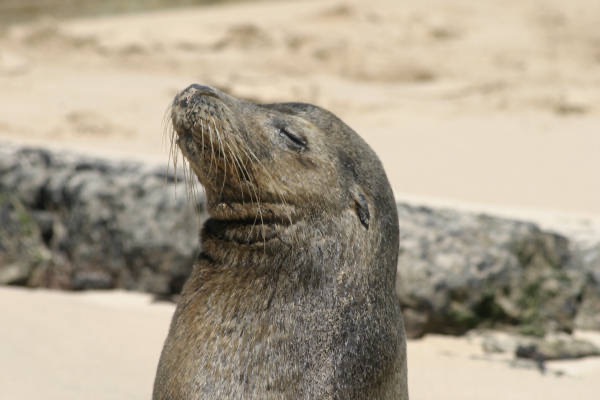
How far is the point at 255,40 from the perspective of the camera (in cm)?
1420

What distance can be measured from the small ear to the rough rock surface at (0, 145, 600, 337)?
1.90 metres

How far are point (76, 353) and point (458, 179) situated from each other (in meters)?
5.36

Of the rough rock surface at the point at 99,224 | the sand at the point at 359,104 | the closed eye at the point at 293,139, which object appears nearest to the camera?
the closed eye at the point at 293,139

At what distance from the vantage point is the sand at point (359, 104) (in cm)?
473

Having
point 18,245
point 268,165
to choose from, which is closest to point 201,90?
point 268,165

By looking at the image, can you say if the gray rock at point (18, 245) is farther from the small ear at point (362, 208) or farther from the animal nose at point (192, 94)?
the small ear at point (362, 208)

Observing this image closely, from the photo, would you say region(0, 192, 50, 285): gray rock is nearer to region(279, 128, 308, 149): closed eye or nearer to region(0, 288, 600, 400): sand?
region(0, 288, 600, 400): sand

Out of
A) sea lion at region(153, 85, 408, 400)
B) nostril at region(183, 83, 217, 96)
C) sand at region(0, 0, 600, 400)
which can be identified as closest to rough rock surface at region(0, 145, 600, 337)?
sand at region(0, 0, 600, 400)

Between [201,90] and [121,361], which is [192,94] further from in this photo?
[121,361]

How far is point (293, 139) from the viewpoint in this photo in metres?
3.22

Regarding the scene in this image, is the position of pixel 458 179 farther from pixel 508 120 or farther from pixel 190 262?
pixel 190 262

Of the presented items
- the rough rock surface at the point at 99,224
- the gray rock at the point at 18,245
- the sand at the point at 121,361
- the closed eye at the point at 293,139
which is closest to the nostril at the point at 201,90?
the closed eye at the point at 293,139

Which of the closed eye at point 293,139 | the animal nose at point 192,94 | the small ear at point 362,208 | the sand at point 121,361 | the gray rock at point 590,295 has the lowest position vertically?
the sand at point 121,361

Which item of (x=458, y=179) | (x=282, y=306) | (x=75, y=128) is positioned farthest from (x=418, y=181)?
(x=282, y=306)
